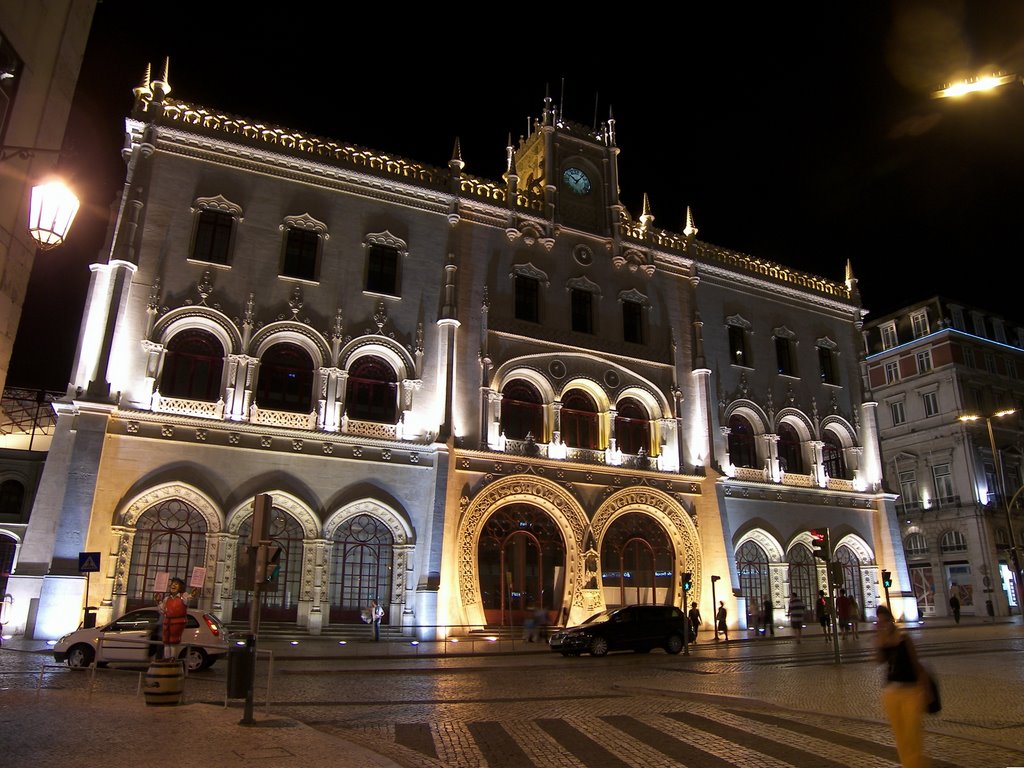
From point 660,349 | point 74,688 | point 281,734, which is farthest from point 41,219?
point 660,349

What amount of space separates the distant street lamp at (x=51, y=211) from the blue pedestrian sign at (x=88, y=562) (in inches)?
558

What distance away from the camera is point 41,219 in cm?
907

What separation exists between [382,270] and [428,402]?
19.0 ft

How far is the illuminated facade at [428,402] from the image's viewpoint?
82.5ft

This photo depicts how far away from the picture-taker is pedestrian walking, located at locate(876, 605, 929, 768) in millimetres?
6809

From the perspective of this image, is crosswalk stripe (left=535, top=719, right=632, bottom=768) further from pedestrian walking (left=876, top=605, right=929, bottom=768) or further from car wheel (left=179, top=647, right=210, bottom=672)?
car wheel (left=179, top=647, right=210, bottom=672)

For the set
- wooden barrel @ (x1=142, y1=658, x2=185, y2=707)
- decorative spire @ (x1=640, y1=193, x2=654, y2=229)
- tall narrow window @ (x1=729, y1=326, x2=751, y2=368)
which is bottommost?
wooden barrel @ (x1=142, y1=658, x2=185, y2=707)

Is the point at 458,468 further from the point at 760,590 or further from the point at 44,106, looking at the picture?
the point at 44,106

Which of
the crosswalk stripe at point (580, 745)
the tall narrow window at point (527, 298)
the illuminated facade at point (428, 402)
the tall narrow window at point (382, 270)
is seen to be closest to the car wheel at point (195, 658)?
the illuminated facade at point (428, 402)

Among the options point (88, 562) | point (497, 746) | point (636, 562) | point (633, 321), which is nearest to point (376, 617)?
point (88, 562)

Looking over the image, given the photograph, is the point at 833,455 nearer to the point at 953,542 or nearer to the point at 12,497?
the point at 953,542

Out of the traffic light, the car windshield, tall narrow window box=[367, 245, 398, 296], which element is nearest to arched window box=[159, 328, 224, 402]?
tall narrow window box=[367, 245, 398, 296]

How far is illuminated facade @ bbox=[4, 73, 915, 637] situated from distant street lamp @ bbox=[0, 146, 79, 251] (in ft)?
55.1

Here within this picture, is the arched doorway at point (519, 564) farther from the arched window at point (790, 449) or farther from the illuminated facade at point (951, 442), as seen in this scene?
the illuminated facade at point (951, 442)
